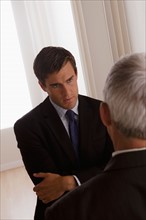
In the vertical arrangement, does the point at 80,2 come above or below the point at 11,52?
above

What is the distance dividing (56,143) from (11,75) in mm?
3162

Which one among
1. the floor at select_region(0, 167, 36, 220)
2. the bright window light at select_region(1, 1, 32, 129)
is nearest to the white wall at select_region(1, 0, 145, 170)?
the bright window light at select_region(1, 1, 32, 129)

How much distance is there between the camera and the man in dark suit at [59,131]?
4.93 feet

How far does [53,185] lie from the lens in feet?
4.59

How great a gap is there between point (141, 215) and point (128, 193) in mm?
60

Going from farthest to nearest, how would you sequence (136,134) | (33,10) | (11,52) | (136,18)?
1. (11,52)
2. (33,10)
3. (136,18)
4. (136,134)

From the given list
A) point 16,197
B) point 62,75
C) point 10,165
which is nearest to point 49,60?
point 62,75

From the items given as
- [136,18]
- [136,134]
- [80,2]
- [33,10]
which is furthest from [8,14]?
[136,134]

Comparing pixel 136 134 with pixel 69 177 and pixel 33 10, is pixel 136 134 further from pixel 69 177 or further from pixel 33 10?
pixel 33 10

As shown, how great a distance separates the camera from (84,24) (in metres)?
3.97

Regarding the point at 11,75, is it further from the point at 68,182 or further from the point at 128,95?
the point at 128,95

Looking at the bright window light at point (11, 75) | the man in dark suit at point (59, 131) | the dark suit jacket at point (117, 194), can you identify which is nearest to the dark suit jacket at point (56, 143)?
the man in dark suit at point (59, 131)

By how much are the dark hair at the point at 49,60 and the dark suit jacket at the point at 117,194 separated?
723mm

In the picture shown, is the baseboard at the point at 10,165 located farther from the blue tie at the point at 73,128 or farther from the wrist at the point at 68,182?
the wrist at the point at 68,182
